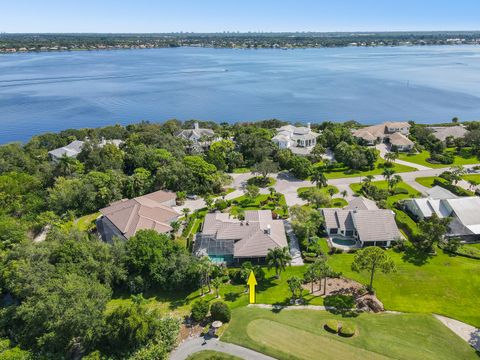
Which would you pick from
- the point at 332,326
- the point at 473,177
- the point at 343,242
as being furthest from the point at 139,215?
the point at 473,177

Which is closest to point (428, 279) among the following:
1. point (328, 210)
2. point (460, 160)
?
point (328, 210)

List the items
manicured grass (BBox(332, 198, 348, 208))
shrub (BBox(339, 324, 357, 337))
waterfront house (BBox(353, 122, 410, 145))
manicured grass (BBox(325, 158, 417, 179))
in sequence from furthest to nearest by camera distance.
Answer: waterfront house (BBox(353, 122, 410, 145)) → manicured grass (BBox(325, 158, 417, 179)) → manicured grass (BBox(332, 198, 348, 208)) → shrub (BBox(339, 324, 357, 337))

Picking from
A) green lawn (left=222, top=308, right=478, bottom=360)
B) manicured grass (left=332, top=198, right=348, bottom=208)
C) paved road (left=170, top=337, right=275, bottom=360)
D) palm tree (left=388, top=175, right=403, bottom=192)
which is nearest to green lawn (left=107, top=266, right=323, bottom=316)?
green lawn (left=222, top=308, right=478, bottom=360)

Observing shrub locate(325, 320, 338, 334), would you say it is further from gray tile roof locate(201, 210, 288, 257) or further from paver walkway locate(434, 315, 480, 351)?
gray tile roof locate(201, 210, 288, 257)

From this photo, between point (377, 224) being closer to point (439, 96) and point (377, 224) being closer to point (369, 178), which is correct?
point (369, 178)

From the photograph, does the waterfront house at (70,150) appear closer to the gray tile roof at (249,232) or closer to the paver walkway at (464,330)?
the gray tile roof at (249,232)

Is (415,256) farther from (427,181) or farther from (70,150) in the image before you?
(70,150)
